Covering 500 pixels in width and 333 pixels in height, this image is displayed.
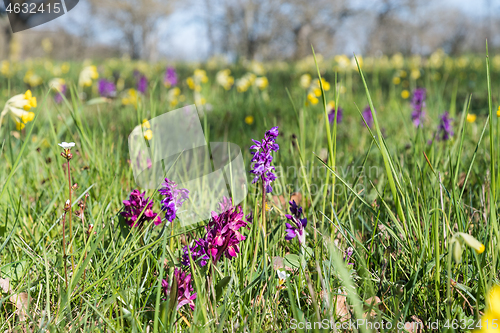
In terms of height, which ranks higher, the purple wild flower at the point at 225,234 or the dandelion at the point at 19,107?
the dandelion at the point at 19,107

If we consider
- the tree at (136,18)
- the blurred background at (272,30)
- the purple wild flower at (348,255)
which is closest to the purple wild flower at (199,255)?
the purple wild flower at (348,255)

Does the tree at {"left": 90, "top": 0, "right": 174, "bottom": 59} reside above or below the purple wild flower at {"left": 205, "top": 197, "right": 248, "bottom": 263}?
above

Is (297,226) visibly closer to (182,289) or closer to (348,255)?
(348,255)

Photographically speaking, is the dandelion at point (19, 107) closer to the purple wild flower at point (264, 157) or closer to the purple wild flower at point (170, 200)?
the purple wild flower at point (170, 200)

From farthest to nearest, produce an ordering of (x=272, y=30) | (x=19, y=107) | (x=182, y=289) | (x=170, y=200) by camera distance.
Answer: (x=272, y=30), (x=19, y=107), (x=170, y=200), (x=182, y=289)

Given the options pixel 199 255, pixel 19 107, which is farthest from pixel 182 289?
pixel 19 107

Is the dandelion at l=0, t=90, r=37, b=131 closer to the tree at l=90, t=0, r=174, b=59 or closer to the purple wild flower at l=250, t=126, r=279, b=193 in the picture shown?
the purple wild flower at l=250, t=126, r=279, b=193

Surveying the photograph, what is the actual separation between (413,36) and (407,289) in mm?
39301

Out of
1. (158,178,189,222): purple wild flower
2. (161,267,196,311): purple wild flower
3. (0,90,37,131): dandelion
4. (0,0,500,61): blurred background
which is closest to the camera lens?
(161,267,196,311): purple wild flower

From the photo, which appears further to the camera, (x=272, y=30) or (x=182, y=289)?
(x=272, y=30)

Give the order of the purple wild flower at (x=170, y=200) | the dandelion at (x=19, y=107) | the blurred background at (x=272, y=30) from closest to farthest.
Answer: the purple wild flower at (x=170, y=200)
the dandelion at (x=19, y=107)
the blurred background at (x=272, y=30)

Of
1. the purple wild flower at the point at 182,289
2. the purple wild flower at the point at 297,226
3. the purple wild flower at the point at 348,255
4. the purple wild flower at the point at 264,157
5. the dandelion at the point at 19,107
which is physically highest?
the dandelion at the point at 19,107

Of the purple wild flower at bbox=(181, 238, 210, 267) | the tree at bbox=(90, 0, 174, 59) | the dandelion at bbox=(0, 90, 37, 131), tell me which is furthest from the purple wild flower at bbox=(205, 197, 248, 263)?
the tree at bbox=(90, 0, 174, 59)

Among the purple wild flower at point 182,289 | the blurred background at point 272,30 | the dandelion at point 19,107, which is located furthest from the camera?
the blurred background at point 272,30
